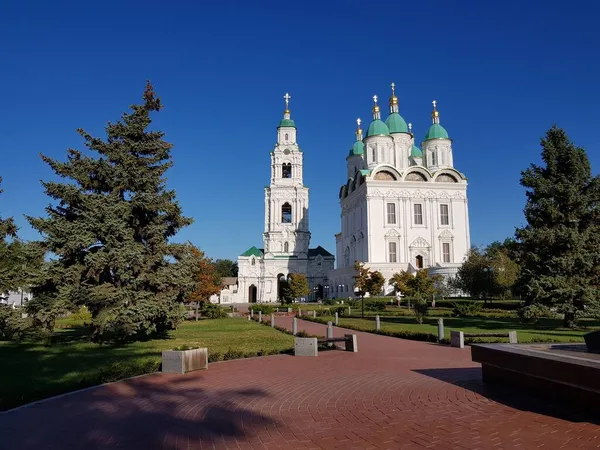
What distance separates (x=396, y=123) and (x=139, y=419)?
6489 centimetres

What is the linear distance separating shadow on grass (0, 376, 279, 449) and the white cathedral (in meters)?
47.3

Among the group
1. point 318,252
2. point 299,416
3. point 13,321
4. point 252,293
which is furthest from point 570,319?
point 252,293

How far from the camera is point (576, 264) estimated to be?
21281 mm

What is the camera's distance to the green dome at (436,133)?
6710 centimetres

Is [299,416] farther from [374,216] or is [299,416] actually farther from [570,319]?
[374,216]

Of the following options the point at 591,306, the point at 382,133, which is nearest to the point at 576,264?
the point at 591,306

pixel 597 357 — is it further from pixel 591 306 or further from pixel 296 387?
pixel 591 306

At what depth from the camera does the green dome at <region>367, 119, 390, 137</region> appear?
212 ft

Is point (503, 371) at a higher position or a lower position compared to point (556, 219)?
lower

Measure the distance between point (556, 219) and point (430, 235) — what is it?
38719 mm

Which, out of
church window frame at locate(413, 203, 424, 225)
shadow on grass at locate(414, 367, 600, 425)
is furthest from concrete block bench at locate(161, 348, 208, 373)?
church window frame at locate(413, 203, 424, 225)

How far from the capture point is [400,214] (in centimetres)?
5997

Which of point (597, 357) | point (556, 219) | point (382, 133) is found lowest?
point (597, 357)

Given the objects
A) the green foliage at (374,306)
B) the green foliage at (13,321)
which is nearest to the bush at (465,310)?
the green foliage at (374,306)
